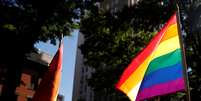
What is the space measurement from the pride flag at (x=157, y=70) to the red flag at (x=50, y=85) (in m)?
2.69

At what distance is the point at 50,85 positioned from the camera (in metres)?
11.9

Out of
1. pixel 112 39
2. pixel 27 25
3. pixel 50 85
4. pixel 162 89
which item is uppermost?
pixel 112 39

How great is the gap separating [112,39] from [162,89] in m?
19.5

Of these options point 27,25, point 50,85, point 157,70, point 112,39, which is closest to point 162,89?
point 157,70

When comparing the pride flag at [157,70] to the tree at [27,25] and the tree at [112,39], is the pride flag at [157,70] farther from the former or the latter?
the tree at [112,39]

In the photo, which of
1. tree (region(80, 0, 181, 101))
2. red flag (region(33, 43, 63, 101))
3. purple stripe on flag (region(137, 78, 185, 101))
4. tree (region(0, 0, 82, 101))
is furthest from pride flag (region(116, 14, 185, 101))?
tree (region(80, 0, 181, 101))

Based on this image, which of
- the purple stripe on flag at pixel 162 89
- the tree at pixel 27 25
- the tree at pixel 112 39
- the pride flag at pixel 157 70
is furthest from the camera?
the tree at pixel 112 39

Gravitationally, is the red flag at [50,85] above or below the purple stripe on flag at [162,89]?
above

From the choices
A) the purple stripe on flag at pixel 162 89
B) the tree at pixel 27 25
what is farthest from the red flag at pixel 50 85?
the tree at pixel 27 25

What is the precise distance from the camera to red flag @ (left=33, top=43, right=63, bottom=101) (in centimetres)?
1180

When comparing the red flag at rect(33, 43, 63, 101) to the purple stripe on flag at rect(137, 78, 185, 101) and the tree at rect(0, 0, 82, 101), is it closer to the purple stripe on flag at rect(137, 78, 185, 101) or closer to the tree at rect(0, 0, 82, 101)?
the purple stripe on flag at rect(137, 78, 185, 101)

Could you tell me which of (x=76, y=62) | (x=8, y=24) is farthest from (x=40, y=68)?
(x=76, y=62)

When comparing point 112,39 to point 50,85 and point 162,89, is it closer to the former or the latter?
point 50,85

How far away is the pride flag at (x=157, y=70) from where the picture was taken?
30.9 ft
